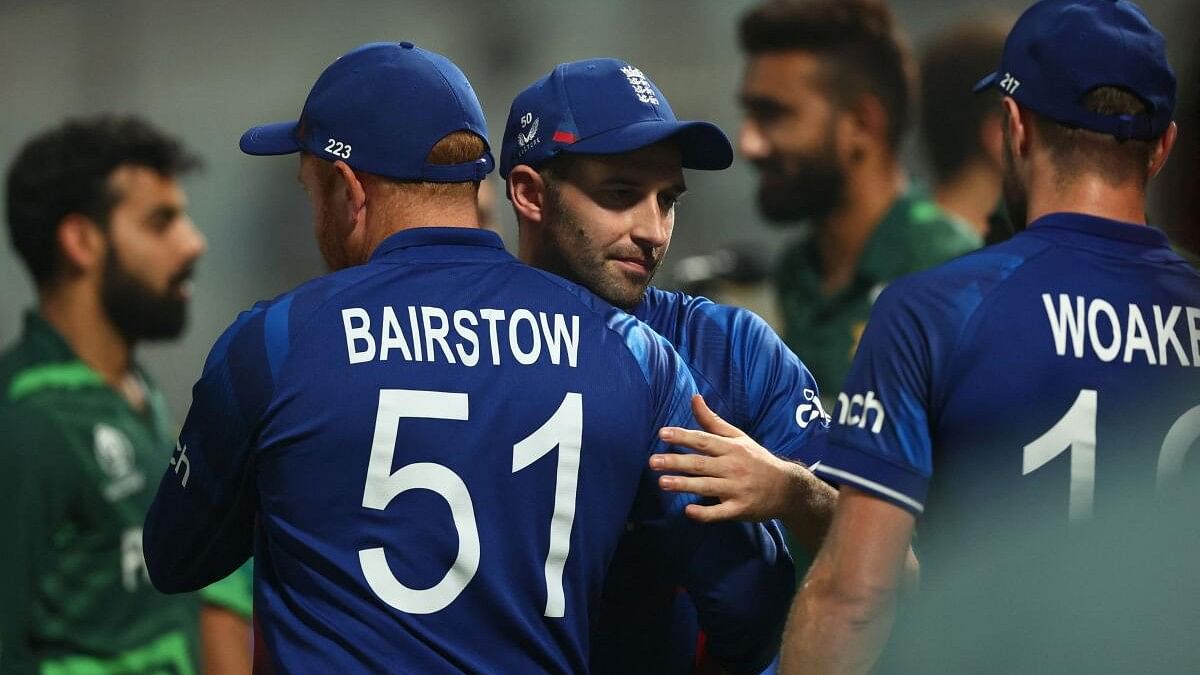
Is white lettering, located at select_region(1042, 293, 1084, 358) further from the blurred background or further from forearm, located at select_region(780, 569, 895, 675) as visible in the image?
the blurred background

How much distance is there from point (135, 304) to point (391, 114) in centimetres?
396

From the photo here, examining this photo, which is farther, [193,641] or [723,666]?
[193,641]

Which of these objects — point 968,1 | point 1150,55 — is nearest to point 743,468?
point 1150,55

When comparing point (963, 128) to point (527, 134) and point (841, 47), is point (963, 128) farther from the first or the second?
point (527, 134)

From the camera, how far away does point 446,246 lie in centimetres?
282

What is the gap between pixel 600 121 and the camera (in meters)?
3.16

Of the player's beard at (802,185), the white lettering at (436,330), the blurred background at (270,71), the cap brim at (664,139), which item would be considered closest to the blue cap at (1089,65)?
the cap brim at (664,139)

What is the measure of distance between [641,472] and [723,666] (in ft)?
1.59

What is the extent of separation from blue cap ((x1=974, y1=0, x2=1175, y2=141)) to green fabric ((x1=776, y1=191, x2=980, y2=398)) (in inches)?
145

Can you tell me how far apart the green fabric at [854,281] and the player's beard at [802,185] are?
174 millimetres

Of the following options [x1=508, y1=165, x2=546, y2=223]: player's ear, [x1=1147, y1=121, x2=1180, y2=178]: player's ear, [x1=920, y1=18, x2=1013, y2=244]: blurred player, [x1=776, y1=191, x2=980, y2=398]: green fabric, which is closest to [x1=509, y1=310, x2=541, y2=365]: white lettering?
[x1=508, y1=165, x2=546, y2=223]: player's ear

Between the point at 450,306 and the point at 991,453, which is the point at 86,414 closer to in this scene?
the point at 450,306

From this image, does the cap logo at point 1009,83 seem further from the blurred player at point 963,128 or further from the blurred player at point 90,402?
the blurred player at point 963,128

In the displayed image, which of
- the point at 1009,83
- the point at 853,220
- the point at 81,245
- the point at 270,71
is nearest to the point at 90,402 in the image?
the point at 81,245
